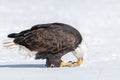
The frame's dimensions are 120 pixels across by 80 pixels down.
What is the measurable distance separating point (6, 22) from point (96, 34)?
89.0 inches

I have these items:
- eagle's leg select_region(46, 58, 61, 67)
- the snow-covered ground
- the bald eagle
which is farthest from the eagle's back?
the snow-covered ground

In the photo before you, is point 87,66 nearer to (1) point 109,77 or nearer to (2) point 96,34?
(1) point 109,77

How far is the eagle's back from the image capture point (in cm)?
852

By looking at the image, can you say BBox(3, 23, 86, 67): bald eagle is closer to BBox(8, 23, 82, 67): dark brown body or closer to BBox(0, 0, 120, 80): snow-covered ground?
BBox(8, 23, 82, 67): dark brown body

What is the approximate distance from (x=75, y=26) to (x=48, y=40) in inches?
219

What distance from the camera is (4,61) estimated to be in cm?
966

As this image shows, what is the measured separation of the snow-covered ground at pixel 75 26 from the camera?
24.8 feet

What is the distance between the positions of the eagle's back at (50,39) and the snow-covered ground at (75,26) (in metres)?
0.27

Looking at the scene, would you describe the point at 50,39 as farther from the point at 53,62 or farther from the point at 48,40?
the point at 53,62

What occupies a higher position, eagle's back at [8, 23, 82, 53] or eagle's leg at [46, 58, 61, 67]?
eagle's back at [8, 23, 82, 53]

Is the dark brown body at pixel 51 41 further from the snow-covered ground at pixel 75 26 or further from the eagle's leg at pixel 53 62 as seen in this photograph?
the snow-covered ground at pixel 75 26

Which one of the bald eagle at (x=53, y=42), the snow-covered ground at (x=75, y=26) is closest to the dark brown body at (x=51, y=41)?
the bald eagle at (x=53, y=42)

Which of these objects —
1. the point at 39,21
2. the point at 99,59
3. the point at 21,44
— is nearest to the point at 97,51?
the point at 99,59

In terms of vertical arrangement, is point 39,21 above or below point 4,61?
above
